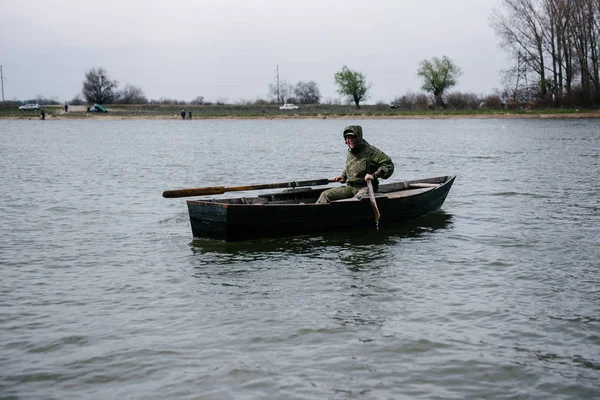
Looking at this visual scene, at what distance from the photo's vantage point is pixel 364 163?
13188mm

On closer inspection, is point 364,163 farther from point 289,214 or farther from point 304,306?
point 304,306

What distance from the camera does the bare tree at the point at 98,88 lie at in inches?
4769

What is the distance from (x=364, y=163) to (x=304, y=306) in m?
5.00

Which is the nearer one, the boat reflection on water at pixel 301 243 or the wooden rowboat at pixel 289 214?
the boat reflection on water at pixel 301 243

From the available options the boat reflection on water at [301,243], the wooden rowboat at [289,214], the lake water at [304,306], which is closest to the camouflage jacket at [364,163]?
the wooden rowboat at [289,214]

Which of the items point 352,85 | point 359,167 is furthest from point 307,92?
point 359,167

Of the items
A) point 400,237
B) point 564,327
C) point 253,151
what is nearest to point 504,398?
point 564,327

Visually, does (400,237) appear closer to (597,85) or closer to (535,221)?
(535,221)

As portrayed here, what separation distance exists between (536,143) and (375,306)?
32475 mm

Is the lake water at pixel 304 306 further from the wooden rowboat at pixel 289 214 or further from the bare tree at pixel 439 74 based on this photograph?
the bare tree at pixel 439 74

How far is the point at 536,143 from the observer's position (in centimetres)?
3866

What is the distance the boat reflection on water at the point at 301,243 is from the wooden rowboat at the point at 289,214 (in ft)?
0.41

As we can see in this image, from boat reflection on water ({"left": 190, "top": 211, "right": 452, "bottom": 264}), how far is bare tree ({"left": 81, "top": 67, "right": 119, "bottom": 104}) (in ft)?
374

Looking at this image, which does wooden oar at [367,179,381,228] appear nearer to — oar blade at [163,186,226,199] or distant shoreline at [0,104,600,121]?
oar blade at [163,186,226,199]
